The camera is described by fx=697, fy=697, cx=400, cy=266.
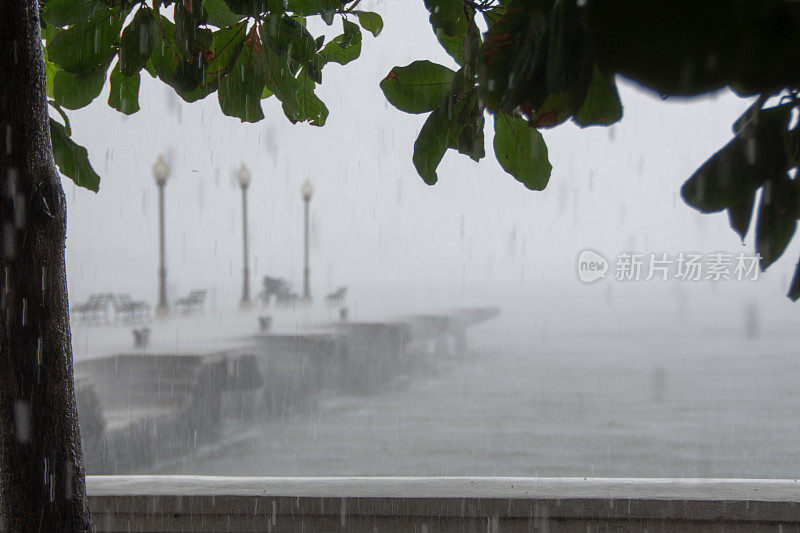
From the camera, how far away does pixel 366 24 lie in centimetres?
93

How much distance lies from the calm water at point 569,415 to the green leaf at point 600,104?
15.3 metres

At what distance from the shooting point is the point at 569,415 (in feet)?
89.7

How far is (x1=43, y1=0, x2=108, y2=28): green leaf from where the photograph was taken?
2.27ft

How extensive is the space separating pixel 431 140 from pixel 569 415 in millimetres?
28209

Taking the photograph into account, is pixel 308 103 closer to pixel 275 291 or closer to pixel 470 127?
pixel 470 127

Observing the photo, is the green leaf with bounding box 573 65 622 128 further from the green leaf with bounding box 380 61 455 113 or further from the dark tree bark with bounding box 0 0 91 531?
the dark tree bark with bounding box 0 0 91 531

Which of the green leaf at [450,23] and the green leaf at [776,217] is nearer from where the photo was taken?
the green leaf at [776,217]

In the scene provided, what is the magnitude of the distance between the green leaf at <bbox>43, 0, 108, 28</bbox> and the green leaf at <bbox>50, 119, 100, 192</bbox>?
0.26 m

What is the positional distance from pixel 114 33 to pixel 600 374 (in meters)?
32.5

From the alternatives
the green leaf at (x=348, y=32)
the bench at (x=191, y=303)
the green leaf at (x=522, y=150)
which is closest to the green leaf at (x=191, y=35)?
the green leaf at (x=348, y=32)

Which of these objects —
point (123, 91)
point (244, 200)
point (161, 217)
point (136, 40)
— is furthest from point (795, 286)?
point (244, 200)

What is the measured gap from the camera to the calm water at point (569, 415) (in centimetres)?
1986

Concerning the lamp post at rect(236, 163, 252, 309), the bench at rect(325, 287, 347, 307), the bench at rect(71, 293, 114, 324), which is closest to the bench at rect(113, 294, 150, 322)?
the bench at rect(71, 293, 114, 324)

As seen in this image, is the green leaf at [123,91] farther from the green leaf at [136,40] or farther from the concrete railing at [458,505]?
the concrete railing at [458,505]
